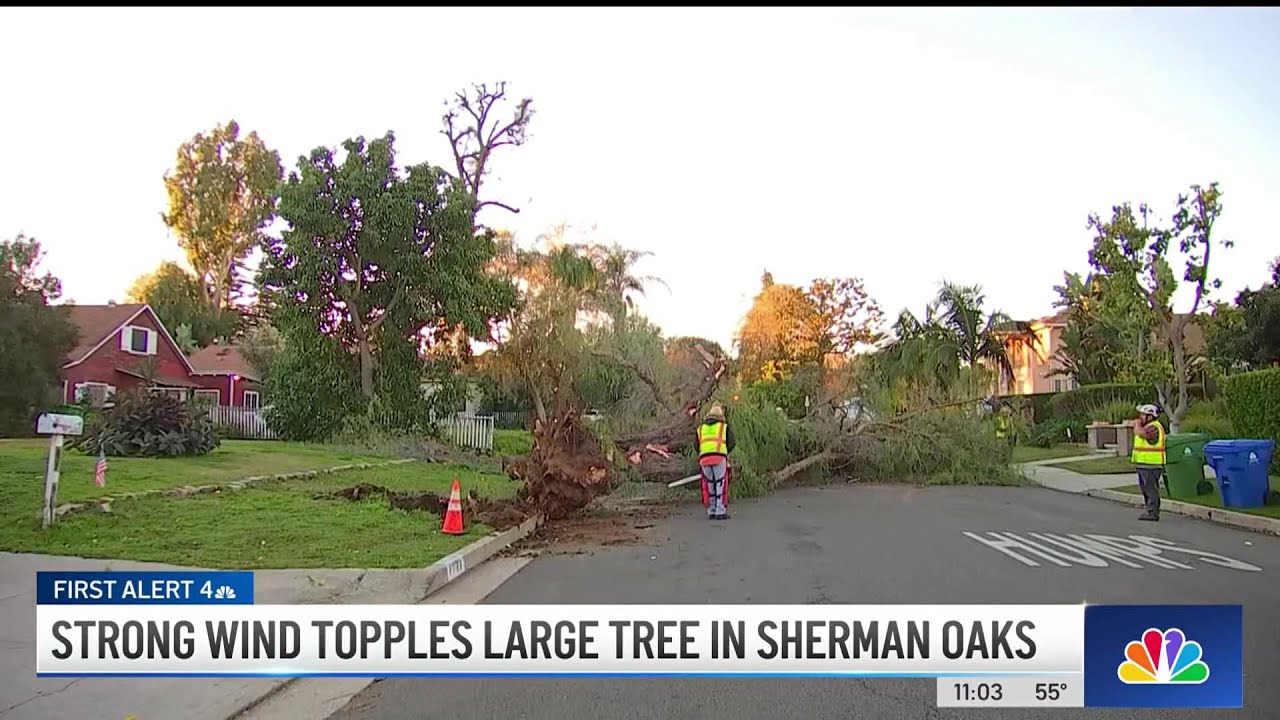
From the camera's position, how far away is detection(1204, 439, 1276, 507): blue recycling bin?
→ 1386 cm

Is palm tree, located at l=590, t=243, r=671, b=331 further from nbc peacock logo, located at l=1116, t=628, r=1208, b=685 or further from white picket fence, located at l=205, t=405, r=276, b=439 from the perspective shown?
nbc peacock logo, located at l=1116, t=628, r=1208, b=685

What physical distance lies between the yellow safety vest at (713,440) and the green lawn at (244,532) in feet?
13.6

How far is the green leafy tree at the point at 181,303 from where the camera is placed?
56781mm

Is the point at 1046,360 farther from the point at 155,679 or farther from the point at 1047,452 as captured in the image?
the point at 155,679

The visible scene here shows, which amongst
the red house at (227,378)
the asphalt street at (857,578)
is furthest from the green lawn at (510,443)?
the red house at (227,378)

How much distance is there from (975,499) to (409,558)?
1177cm

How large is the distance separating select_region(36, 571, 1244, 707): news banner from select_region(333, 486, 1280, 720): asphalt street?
111 mm

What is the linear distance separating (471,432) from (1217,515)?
817 inches

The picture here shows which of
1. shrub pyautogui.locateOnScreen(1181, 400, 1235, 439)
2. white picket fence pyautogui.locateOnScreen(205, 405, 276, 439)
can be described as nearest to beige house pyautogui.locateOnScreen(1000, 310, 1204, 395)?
shrub pyautogui.locateOnScreen(1181, 400, 1235, 439)

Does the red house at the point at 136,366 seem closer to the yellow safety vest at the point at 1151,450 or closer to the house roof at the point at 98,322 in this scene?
the house roof at the point at 98,322

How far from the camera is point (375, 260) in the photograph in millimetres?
28812

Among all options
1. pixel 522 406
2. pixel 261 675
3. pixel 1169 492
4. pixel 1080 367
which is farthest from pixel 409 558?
pixel 1080 367

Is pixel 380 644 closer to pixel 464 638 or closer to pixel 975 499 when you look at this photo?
pixel 464 638

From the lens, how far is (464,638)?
18.1 feet
